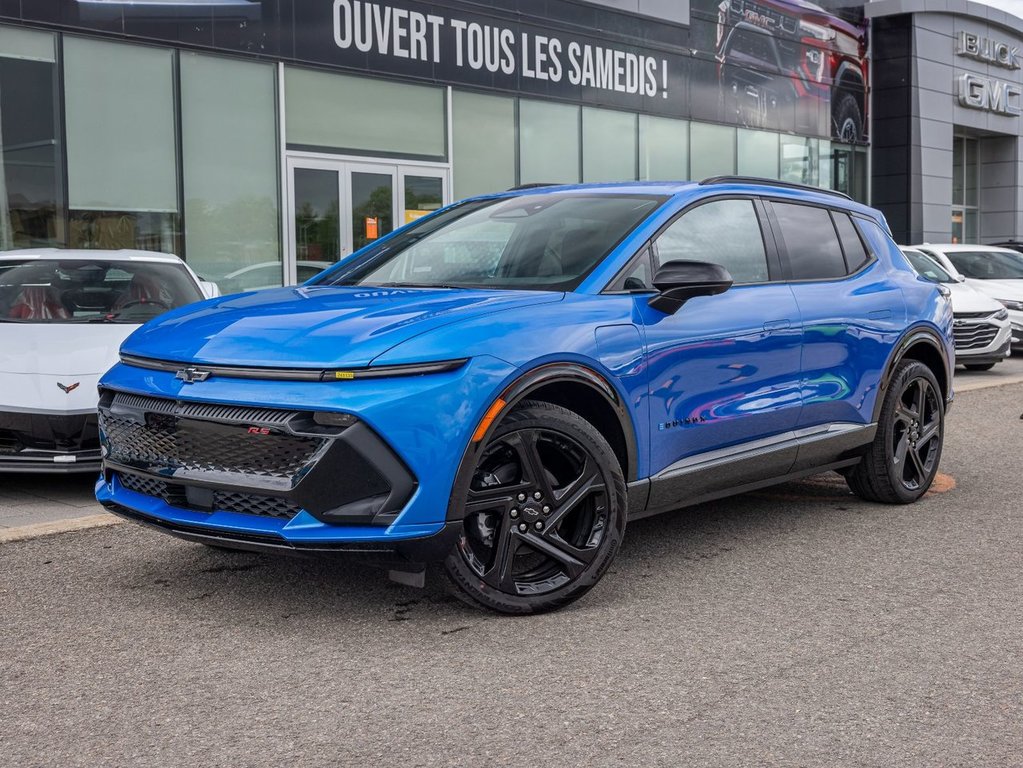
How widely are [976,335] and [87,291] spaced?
10.8m

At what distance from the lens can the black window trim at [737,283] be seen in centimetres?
494

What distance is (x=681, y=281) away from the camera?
4840mm

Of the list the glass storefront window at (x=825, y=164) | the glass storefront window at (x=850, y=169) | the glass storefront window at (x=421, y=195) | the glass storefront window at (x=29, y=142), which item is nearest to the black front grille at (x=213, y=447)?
the glass storefront window at (x=29, y=142)

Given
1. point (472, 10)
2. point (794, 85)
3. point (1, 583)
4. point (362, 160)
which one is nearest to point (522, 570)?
point (1, 583)

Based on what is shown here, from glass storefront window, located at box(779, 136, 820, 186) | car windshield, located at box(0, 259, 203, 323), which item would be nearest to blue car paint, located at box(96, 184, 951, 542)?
car windshield, located at box(0, 259, 203, 323)

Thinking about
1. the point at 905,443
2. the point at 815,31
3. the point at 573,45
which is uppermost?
the point at 815,31

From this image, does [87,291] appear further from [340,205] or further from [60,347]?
[340,205]

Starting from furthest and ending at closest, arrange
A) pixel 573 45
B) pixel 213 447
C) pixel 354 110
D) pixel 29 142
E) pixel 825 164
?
pixel 825 164 → pixel 573 45 → pixel 354 110 → pixel 29 142 → pixel 213 447

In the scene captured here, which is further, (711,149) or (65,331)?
(711,149)

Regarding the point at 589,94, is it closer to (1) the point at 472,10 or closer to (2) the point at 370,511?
(1) the point at 472,10

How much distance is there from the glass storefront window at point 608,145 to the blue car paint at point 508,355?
1660cm

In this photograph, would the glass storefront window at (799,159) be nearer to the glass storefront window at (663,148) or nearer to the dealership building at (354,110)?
the dealership building at (354,110)

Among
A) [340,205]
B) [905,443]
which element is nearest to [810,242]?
[905,443]

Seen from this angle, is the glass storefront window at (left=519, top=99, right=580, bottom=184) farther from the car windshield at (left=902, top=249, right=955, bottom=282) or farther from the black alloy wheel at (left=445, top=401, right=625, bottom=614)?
the black alloy wheel at (left=445, top=401, right=625, bottom=614)
